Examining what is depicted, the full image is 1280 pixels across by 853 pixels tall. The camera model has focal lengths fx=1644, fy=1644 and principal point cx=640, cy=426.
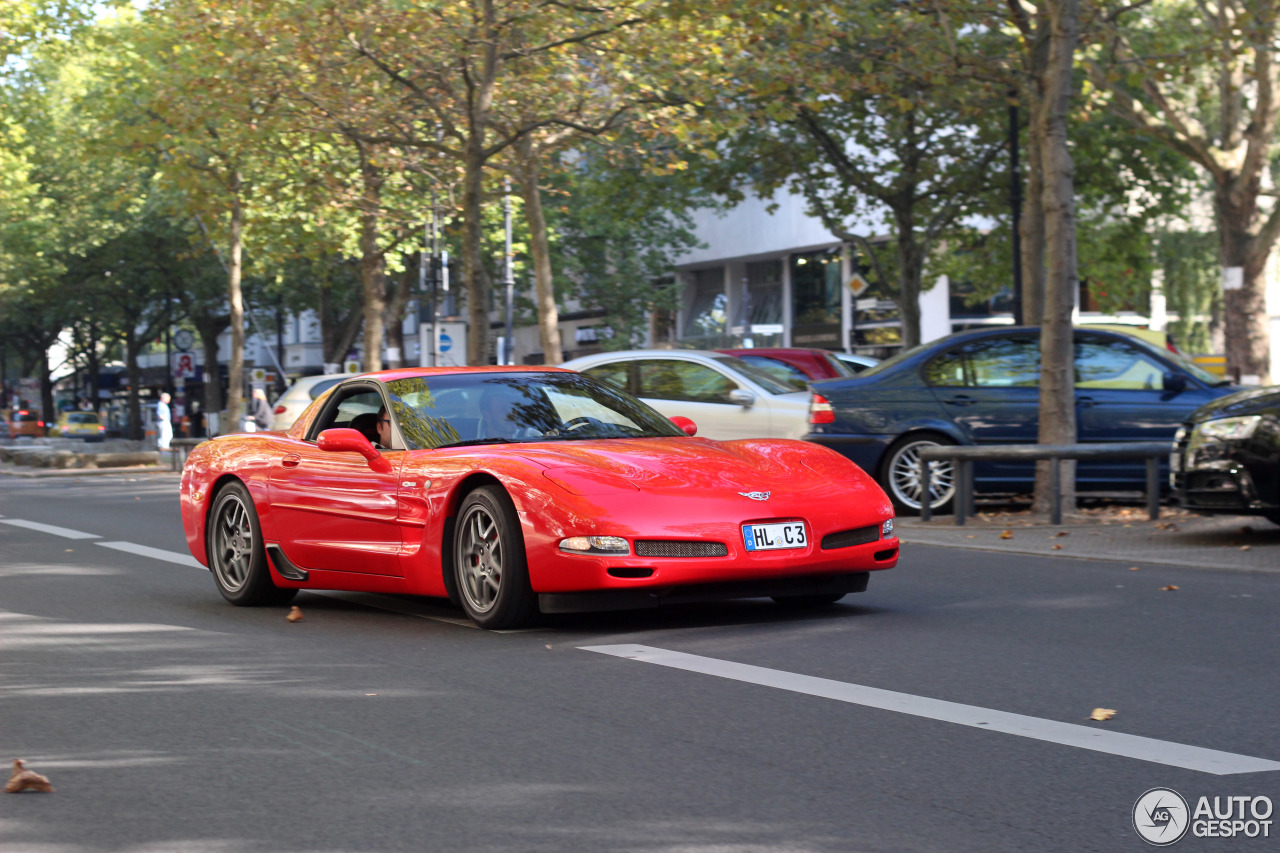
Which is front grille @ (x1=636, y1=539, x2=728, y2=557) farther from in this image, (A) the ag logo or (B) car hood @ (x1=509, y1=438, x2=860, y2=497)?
(A) the ag logo

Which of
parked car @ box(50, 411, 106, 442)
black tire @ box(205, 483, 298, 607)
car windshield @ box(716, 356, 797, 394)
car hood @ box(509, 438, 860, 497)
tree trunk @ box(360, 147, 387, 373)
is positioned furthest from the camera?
parked car @ box(50, 411, 106, 442)

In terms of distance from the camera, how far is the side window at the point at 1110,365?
14620mm

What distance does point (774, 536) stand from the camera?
24.0 ft

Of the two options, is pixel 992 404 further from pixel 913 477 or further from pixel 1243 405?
pixel 1243 405

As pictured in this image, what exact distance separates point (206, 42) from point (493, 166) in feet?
17.6

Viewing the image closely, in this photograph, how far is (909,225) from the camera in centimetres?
2841

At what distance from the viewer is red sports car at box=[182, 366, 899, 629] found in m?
7.20

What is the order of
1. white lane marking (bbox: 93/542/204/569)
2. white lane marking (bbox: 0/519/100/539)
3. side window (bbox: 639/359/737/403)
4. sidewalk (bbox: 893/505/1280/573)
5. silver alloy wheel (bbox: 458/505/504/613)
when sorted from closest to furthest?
silver alloy wheel (bbox: 458/505/504/613) → sidewalk (bbox: 893/505/1280/573) → white lane marking (bbox: 93/542/204/569) → white lane marking (bbox: 0/519/100/539) → side window (bbox: 639/359/737/403)

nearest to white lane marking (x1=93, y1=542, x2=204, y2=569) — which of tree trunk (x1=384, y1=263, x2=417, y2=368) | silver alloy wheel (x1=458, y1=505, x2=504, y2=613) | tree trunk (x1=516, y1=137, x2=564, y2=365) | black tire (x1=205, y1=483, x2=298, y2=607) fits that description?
black tire (x1=205, y1=483, x2=298, y2=607)

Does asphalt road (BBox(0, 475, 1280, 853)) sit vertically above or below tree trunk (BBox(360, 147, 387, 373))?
below

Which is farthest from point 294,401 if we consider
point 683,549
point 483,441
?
point 683,549

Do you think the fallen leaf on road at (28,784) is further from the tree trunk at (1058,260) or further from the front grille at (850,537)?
the tree trunk at (1058,260)

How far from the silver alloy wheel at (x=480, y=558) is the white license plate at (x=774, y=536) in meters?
1.12

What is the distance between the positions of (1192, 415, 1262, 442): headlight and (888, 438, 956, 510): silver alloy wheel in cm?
328
